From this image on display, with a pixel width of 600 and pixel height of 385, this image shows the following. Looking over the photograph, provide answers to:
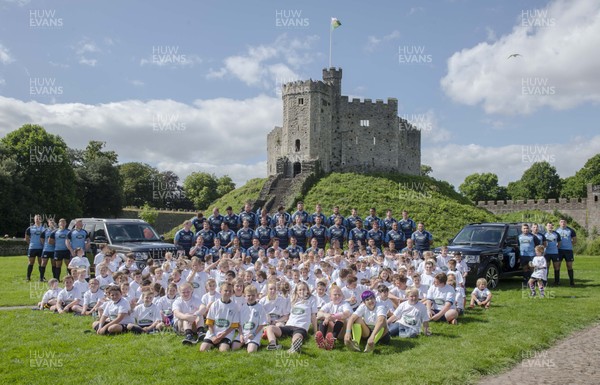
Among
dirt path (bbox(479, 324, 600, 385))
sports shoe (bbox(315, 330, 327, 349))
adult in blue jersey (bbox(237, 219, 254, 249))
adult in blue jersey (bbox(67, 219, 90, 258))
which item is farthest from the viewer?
adult in blue jersey (bbox(237, 219, 254, 249))

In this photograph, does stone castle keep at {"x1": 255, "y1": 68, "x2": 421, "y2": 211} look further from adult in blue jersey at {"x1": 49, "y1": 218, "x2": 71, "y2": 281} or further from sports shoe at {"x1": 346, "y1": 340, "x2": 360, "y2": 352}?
sports shoe at {"x1": 346, "y1": 340, "x2": 360, "y2": 352}

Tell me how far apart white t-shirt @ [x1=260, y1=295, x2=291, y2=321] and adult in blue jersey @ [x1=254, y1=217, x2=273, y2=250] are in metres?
7.28

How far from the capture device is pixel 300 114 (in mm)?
53875

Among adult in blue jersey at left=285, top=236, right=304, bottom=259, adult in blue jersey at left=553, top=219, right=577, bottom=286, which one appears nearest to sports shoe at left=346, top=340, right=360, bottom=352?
adult in blue jersey at left=285, top=236, right=304, bottom=259

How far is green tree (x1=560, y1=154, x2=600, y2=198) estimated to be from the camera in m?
74.3

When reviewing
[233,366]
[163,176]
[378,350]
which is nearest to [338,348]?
[378,350]

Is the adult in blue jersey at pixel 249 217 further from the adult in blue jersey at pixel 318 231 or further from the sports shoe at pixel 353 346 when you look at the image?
the sports shoe at pixel 353 346

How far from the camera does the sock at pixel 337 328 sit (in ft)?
31.5

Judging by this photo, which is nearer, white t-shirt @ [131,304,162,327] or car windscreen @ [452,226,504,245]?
white t-shirt @ [131,304,162,327]

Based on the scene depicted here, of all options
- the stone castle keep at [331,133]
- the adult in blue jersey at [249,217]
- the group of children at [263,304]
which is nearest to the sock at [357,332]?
the group of children at [263,304]

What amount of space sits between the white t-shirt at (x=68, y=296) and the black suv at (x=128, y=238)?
3.36 metres

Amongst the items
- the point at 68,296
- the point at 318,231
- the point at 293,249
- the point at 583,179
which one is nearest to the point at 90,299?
the point at 68,296

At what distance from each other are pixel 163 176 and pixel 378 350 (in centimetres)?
9183

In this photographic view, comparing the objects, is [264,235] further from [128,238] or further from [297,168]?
[297,168]
